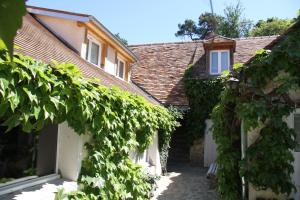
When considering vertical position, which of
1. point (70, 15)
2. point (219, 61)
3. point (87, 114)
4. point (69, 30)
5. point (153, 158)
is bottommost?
point (153, 158)

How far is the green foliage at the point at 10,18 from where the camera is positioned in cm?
46

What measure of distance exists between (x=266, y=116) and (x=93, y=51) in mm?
7604

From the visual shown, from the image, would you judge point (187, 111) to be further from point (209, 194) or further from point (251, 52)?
→ point (209, 194)

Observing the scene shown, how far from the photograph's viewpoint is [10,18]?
18.3 inches

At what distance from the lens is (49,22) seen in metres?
11.5

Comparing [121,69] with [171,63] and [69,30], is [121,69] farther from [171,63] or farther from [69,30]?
[171,63]

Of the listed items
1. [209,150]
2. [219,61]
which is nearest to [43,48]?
[209,150]

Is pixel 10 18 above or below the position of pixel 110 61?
below

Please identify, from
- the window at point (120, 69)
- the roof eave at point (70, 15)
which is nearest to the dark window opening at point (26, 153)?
the roof eave at point (70, 15)

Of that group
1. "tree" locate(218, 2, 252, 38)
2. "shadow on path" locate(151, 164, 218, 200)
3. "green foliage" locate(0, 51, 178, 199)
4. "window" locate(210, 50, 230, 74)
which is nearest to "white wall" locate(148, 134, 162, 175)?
"shadow on path" locate(151, 164, 218, 200)

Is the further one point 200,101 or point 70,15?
point 200,101

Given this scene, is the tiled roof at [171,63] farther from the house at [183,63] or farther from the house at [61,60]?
the house at [61,60]

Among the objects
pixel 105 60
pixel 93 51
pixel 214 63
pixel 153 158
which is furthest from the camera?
pixel 214 63

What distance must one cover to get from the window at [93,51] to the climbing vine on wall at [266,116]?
20.4ft
